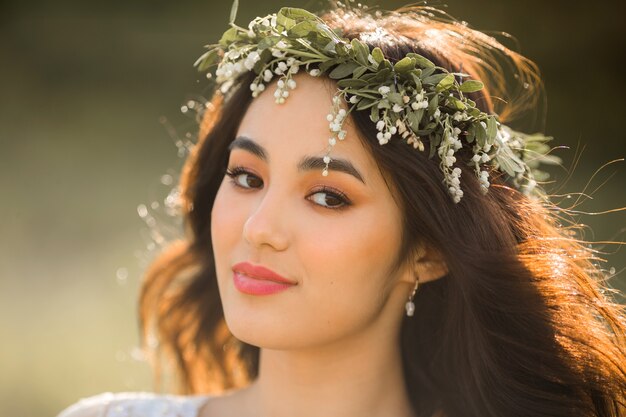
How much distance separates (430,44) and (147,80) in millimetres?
7091

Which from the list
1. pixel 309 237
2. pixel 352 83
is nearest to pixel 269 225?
pixel 309 237

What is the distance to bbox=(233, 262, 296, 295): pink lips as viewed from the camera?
2986 millimetres

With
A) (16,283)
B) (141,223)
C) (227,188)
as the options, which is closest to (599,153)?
(141,223)

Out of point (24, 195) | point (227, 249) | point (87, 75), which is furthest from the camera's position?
point (87, 75)

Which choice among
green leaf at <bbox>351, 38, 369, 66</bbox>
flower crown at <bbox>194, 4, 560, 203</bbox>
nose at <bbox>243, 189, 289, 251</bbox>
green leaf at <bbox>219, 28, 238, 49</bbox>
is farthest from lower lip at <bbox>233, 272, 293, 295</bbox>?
green leaf at <bbox>219, 28, 238, 49</bbox>

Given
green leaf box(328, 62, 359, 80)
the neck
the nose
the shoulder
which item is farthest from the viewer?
the shoulder

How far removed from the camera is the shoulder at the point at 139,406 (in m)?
3.48

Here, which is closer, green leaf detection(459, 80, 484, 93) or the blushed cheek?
green leaf detection(459, 80, 484, 93)

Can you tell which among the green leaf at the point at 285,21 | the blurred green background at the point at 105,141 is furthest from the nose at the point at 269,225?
the blurred green background at the point at 105,141

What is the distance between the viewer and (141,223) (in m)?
7.81

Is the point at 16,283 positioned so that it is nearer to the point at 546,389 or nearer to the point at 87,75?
the point at 87,75

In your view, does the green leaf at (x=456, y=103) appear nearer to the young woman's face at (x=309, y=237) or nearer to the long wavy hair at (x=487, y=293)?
the long wavy hair at (x=487, y=293)

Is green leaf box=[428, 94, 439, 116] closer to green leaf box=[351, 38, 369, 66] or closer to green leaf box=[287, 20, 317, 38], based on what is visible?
green leaf box=[351, 38, 369, 66]

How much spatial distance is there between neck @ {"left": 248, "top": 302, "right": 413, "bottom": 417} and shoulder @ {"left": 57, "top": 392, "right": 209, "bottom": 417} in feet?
1.11
